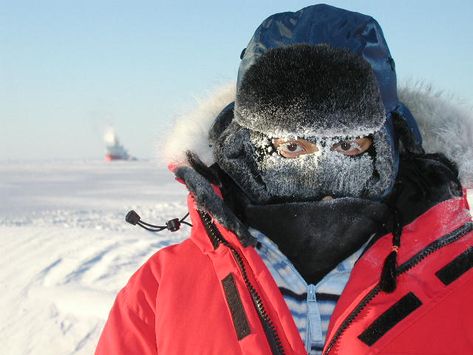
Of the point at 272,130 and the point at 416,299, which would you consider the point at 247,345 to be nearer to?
the point at 416,299

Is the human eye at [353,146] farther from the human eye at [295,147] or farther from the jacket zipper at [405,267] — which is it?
the jacket zipper at [405,267]

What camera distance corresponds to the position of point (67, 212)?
793 cm

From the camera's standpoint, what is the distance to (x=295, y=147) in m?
1.32

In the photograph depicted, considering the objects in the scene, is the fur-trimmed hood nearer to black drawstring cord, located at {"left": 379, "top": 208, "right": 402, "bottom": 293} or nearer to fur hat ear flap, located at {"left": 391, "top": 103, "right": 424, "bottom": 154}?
fur hat ear flap, located at {"left": 391, "top": 103, "right": 424, "bottom": 154}

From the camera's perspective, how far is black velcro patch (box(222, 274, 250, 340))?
4.00 feet

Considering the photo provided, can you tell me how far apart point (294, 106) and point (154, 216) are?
20.0 ft

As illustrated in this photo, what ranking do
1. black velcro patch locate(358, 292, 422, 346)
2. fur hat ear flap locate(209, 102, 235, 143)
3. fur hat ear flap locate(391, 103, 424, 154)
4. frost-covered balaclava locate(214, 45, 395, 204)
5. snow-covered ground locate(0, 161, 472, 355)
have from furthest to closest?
snow-covered ground locate(0, 161, 472, 355) → fur hat ear flap locate(209, 102, 235, 143) → fur hat ear flap locate(391, 103, 424, 154) → frost-covered balaclava locate(214, 45, 395, 204) → black velcro patch locate(358, 292, 422, 346)

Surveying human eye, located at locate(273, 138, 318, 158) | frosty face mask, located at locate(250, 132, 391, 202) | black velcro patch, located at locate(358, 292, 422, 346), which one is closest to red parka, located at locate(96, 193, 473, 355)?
black velcro patch, located at locate(358, 292, 422, 346)

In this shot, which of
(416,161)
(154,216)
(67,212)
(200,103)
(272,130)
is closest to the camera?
(272,130)

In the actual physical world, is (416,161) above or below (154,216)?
above

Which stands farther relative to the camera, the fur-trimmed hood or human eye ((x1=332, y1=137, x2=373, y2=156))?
the fur-trimmed hood

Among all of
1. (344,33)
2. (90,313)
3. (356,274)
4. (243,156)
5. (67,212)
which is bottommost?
(67,212)

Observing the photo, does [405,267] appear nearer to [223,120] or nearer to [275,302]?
[275,302]

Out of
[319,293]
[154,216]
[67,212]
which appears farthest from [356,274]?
[67,212]
